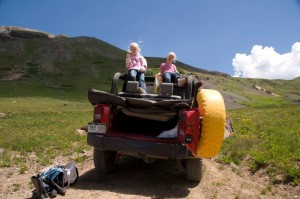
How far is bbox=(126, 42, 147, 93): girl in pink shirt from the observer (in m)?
10.5

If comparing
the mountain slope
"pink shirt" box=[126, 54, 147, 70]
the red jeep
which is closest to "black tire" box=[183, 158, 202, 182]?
the red jeep

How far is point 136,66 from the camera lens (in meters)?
11.0

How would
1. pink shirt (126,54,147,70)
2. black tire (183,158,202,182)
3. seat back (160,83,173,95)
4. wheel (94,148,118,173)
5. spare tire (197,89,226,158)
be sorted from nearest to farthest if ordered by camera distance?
spare tire (197,89,226,158), black tire (183,158,202,182), wheel (94,148,118,173), seat back (160,83,173,95), pink shirt (126,54,147,70)

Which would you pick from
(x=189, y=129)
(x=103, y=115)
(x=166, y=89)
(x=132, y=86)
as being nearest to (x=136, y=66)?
(x=132, y=86)

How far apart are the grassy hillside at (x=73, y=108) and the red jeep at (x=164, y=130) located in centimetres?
243

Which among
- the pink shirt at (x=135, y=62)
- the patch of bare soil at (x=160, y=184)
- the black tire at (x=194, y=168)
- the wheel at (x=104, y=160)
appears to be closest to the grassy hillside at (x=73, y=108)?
the patch of bare soil at (x=160, y=184)

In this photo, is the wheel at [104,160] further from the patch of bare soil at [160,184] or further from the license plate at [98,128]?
the license plate at [98,128]

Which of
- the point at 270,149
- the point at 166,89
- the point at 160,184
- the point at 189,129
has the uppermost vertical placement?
the point at 166,89

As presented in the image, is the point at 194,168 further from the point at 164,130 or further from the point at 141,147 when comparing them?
the point at 141,147

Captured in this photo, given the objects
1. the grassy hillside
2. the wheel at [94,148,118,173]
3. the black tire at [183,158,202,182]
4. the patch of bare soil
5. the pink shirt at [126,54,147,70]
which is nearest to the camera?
the patch of bare soil

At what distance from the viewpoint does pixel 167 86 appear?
930 cm

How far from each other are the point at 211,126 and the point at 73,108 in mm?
31820

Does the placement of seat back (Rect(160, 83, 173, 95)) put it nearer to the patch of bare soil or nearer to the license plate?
the license plate

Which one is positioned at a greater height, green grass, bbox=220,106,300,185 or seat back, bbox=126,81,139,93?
seat back, bbox=126,81,139,93
